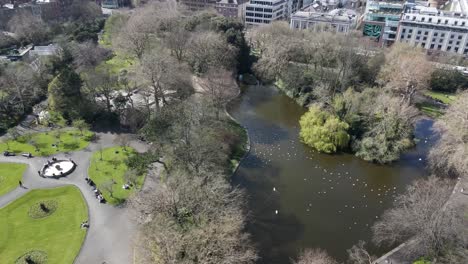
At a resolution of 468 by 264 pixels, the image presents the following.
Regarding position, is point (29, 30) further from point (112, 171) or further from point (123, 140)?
point (112, 171)

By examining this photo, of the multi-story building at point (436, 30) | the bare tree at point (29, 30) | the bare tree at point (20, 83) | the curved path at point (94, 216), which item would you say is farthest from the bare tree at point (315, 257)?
the bare tree at point (29, 30)

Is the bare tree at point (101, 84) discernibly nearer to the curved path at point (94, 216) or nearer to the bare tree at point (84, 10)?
the curved path at point (94, 216)

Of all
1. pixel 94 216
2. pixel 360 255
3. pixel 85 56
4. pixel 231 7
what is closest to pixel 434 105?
pixel 360 255

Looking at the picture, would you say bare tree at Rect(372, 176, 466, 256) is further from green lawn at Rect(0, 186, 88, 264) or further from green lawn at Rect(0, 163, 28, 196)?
green lawn at Rect(0, 163, 28, 196)

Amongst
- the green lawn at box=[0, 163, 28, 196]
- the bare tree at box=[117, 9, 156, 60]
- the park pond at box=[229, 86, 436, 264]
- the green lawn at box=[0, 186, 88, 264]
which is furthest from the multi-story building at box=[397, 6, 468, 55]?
the green lawn at box=[0, 163, 28, 196]

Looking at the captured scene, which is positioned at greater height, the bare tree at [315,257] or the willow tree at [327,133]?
the willow tree at [327,133]

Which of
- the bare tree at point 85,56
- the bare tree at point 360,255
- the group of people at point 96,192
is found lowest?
the bare tree at point 360,255
